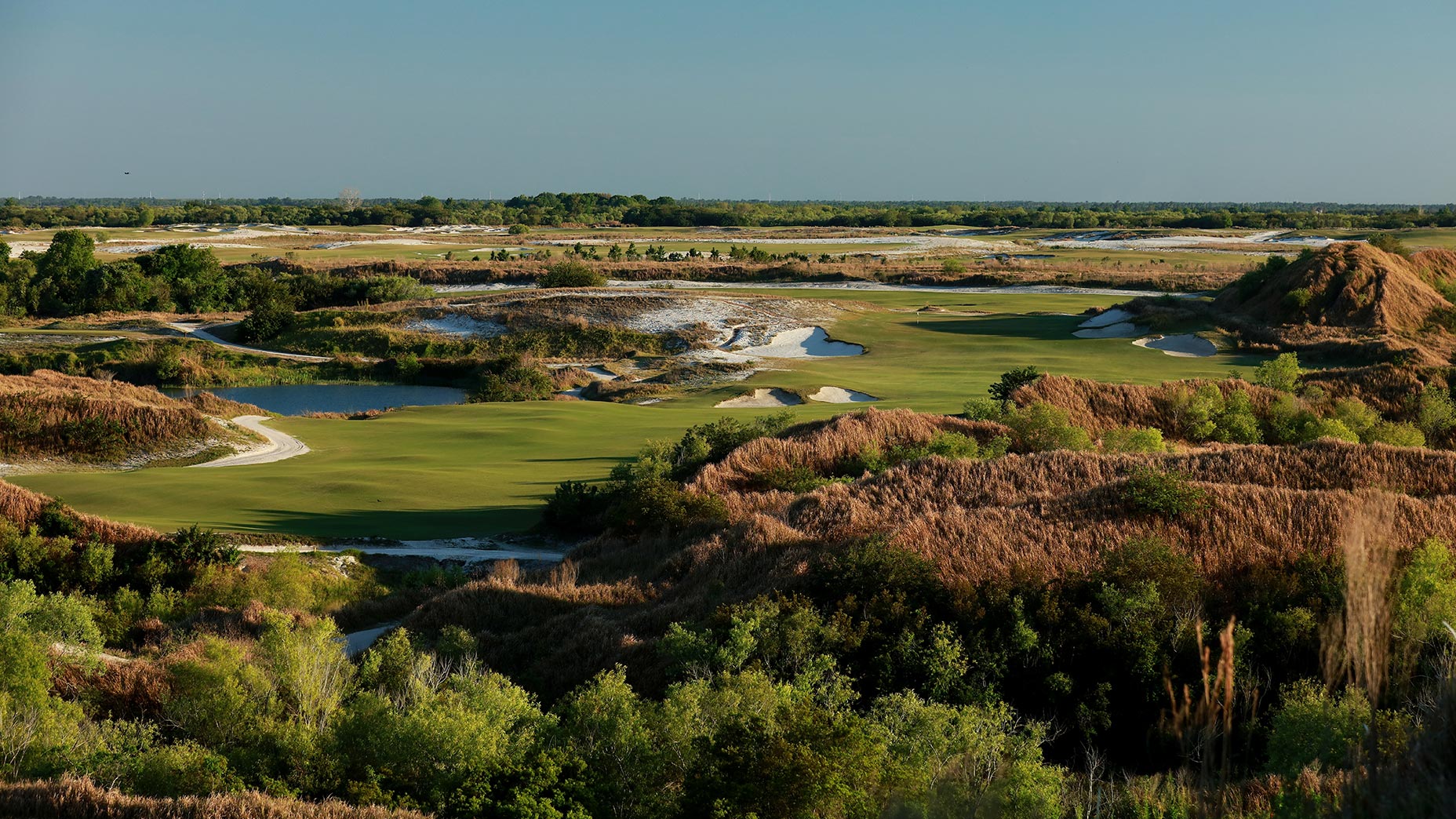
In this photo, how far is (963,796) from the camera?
660cm

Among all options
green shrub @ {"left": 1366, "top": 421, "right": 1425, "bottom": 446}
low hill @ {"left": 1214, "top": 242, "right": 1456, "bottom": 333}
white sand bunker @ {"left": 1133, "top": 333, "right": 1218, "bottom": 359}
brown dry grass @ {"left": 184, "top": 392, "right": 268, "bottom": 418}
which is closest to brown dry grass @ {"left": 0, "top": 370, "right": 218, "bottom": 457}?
brown dry grass @ {"left": 184, "top": 392, "right": 268, "bottom": 418}

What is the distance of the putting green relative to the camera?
2106cm

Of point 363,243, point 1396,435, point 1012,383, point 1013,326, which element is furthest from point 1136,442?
point 363,243

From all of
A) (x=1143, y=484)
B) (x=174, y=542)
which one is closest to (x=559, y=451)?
(x=174, y=542)

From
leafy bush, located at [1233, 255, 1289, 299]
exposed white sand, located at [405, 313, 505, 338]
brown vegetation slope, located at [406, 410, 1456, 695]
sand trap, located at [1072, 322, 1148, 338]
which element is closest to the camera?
brown vegetation slope, located at [406, 410, 1456, 695]

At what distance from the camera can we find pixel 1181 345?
156 ft

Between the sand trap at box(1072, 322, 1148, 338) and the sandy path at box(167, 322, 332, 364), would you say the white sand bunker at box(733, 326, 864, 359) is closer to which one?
the sand trap at box(1072, 322, 1148, 338)

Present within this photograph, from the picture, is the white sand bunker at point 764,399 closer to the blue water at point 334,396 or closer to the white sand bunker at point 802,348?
the white sand bunker at point 802,348

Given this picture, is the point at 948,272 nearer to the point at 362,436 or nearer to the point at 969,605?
the point at 362,436

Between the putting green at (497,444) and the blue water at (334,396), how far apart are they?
315 inches

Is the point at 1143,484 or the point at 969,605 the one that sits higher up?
the point at 1143,484

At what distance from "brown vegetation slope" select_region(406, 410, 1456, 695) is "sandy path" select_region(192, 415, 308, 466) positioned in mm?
14314

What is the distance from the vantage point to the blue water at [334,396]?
45.4m

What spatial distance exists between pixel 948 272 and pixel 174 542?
233 feet
